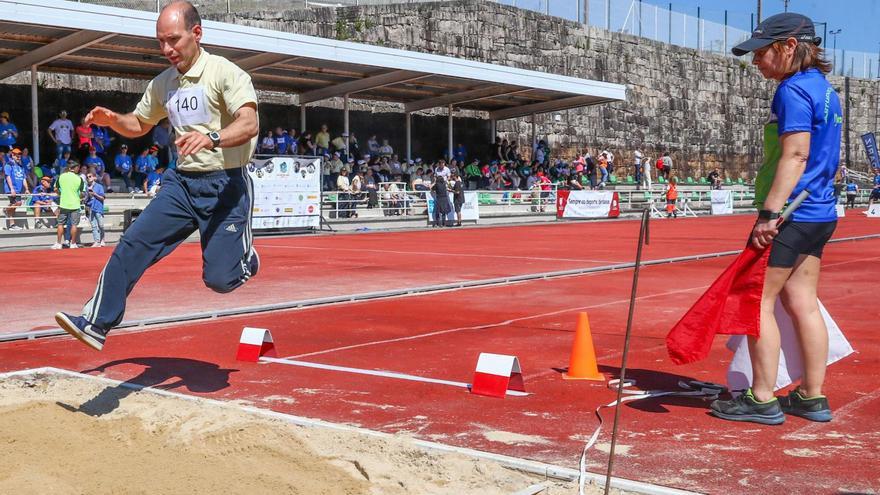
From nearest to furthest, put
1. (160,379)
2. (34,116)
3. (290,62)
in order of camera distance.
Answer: (160,379), (34,116), (290,62)

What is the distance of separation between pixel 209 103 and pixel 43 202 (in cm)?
2016

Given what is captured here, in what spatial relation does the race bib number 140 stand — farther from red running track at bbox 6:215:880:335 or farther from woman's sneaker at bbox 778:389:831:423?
red running track at bbox 6:215:880:335

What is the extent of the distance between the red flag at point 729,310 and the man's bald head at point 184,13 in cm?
325

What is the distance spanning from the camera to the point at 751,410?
551 centimetres

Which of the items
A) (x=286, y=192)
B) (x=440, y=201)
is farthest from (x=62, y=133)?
(x=440, y=201)

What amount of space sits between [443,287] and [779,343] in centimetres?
761

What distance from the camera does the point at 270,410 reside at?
5.80 metres

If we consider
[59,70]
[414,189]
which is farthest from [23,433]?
[414,189]

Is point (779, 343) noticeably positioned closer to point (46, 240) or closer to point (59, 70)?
point (46, 240)

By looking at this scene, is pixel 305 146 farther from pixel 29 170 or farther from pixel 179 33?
pixel 179 33

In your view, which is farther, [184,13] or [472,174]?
[472,174]

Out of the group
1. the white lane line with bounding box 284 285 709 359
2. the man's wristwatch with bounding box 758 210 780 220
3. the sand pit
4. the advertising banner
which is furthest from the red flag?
the advertising banner

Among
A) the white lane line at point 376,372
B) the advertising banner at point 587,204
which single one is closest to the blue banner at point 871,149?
the advertising banner at point 587,204

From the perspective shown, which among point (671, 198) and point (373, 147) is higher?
point (373, 147)
